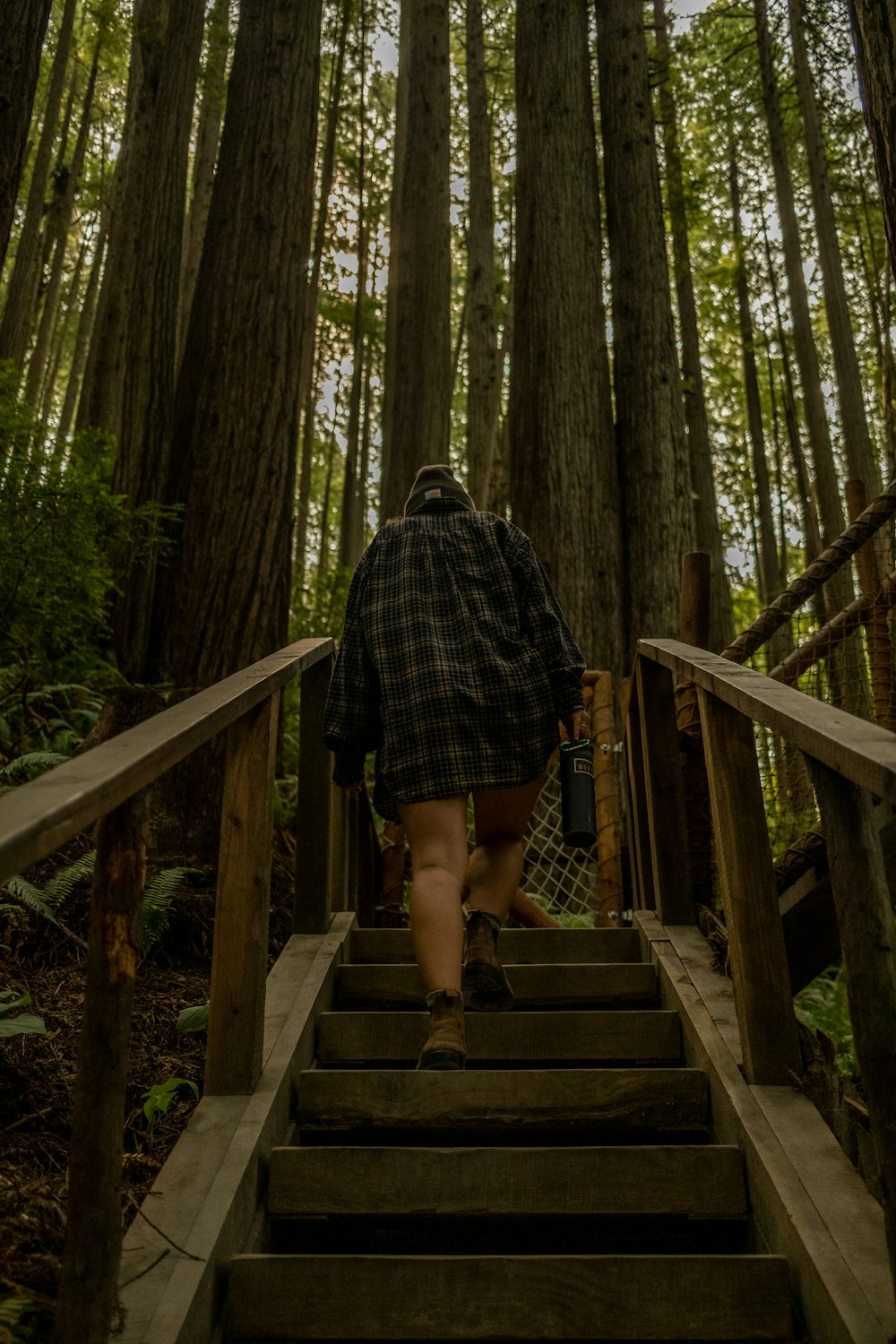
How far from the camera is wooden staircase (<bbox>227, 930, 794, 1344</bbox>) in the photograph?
186cm

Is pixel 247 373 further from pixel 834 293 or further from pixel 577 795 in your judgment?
pixel 834 293

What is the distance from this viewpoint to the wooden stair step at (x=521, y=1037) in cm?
282

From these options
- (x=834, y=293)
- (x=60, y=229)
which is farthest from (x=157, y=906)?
(x=60, y=229)

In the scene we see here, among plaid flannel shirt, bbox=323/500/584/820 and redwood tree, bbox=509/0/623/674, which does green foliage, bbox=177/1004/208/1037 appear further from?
redwood tree, bbox=509/0/623/674

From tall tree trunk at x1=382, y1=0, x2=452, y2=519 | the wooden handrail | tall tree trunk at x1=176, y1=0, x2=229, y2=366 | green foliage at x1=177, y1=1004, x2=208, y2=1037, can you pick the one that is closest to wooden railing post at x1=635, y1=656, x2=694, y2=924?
green foliage at x1=177, y1=1004, x2=208, y2=1037

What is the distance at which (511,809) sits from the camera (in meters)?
2.84

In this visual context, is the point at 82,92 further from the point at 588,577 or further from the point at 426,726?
the point at 426,726

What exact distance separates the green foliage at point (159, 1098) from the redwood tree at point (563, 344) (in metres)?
4.30

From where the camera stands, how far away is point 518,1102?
8.05 ft

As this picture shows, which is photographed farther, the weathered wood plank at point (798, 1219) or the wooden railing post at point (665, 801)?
the wooden railing post at point (665, 801)

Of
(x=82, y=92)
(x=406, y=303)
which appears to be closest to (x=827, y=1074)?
(x=406, y=303)

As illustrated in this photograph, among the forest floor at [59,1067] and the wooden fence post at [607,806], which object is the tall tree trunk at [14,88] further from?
the wooden fence post at [607,806]

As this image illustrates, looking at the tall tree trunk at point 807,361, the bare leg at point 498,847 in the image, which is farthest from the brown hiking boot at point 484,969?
the tall tree trunk at point 807,361

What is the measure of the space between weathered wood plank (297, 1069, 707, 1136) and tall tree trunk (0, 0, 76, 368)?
638 centimetres
